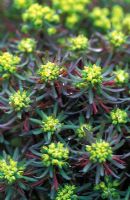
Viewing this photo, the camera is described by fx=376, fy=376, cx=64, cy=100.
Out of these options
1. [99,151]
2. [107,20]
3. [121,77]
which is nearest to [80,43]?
[121,77]

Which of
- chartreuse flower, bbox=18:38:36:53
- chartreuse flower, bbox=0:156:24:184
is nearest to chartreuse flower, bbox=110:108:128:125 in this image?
chartreuse flower, bbox=0:156:24:184

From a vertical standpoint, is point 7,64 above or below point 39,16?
below

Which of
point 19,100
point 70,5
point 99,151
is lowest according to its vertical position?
point 99,151

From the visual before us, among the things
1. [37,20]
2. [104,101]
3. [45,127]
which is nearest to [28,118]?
[45,127]

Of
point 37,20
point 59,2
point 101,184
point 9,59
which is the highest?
point 59,2

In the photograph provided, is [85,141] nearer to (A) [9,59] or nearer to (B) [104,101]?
(B) [104,101]

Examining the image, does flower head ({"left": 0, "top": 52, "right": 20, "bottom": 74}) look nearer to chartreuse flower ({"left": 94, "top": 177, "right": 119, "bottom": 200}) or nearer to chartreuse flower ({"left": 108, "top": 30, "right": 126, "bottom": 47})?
chartreuse flower ({"left": 108, "top": 30, "right": 126, "bottom": 47})

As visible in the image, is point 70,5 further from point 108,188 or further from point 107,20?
point 108,188
